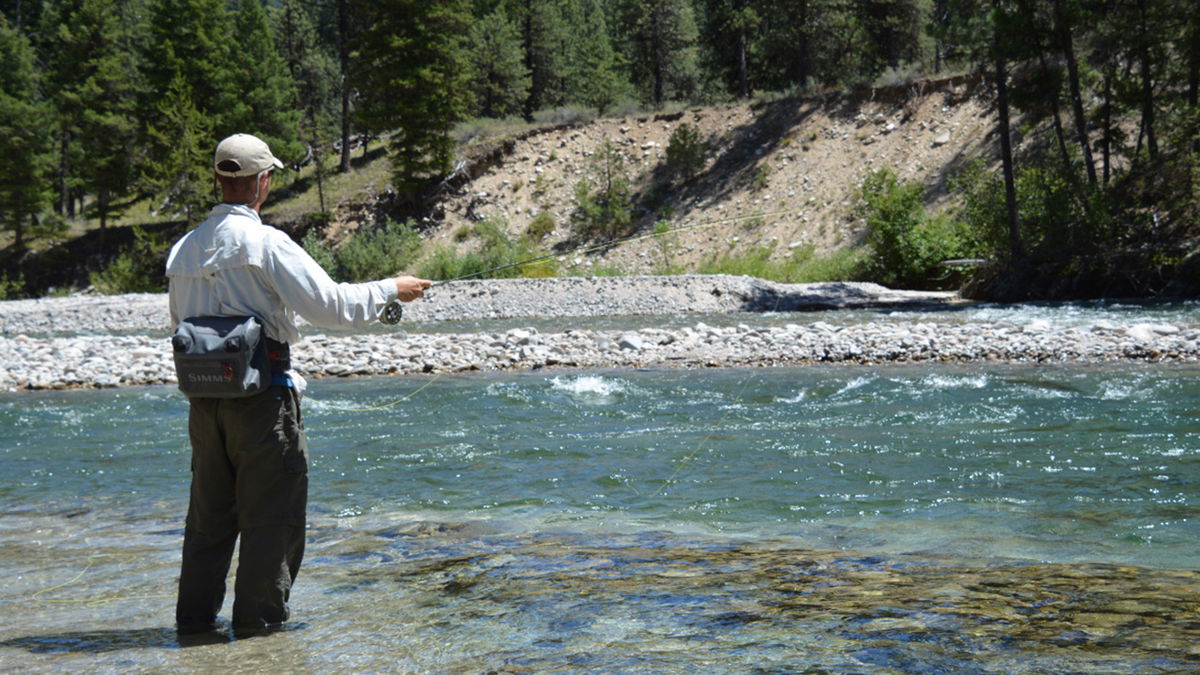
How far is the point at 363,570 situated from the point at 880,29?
37672 millimetres

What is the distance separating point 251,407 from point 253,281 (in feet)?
1.33

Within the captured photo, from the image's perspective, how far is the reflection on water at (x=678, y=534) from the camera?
3.23m

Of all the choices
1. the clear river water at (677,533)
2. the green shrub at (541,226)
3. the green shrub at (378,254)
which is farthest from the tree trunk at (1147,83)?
the green shrub at (378,254)

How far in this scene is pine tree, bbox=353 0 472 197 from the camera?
36.1m

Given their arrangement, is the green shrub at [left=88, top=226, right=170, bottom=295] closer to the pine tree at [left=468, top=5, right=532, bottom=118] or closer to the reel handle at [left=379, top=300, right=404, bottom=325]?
the pine tree at [left=468, top=5, right=532, bottom=118]

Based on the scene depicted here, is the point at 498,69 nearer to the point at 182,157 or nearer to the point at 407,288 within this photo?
the point at 182,157

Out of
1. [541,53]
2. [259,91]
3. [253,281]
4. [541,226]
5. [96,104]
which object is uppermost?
[541,53]

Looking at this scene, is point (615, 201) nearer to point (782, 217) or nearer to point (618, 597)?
point (782, 217)

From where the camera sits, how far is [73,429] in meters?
10.0

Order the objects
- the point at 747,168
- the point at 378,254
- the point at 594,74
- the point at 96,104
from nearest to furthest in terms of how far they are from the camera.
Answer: the point at 378,254, the point at 747,168, the point at 96,104, the point at 594,74

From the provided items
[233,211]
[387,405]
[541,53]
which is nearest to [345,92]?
[541,53]

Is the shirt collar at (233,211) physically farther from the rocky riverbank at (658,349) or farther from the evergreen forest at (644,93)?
the evergreen forest at (644,93)

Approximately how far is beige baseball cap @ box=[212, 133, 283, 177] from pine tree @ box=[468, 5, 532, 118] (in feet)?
137

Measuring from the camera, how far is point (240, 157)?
3.35 meters
